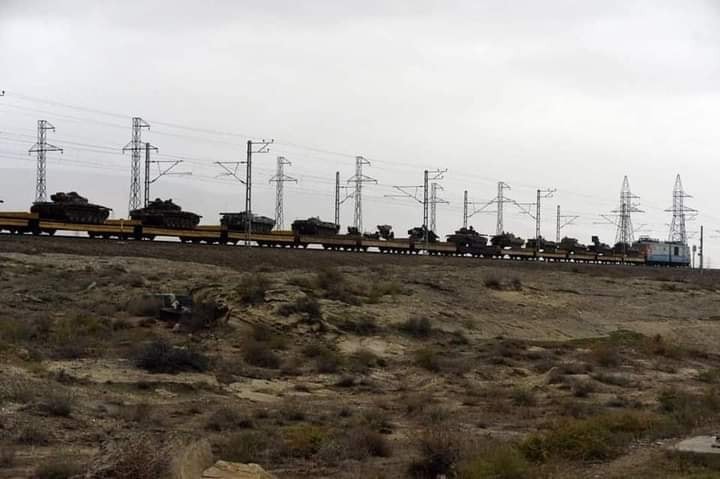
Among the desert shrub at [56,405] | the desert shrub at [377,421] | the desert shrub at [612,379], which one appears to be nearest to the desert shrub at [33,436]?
the desert shrub at [56,405]

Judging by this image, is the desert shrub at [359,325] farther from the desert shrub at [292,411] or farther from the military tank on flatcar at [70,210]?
the military tank on flatcar at [70,210]

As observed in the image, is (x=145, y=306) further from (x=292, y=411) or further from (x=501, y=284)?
(x=501, y=284)

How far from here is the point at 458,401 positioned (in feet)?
68.0

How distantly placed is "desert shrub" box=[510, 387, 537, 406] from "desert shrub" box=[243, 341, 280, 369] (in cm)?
649

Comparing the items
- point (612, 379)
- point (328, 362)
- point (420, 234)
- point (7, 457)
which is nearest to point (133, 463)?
point (7, 457)

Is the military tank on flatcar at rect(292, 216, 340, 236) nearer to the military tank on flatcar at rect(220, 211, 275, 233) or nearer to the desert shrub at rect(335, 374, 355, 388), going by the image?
the military tank on flatcar at rect(220, 211, 275, 233)

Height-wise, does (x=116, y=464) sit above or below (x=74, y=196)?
below

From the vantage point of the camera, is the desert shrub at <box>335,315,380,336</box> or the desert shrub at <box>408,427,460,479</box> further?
the desert shrub at <box>335,315,380,336</box>

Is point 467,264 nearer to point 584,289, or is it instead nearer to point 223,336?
point 584,289

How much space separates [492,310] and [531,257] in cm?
5039

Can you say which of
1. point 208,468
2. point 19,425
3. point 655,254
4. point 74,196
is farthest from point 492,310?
point 655,254

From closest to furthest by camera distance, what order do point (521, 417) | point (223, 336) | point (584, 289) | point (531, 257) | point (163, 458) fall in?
point (163, 458) < point (521, 417) < point (223, 336) < point (584, 289) < point (531, 257)

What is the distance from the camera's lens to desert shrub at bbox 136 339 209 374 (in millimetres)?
21562

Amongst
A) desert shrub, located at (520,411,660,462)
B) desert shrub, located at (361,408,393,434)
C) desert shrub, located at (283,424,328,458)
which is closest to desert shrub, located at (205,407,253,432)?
desert shrub, located at (283,424,328,458)
